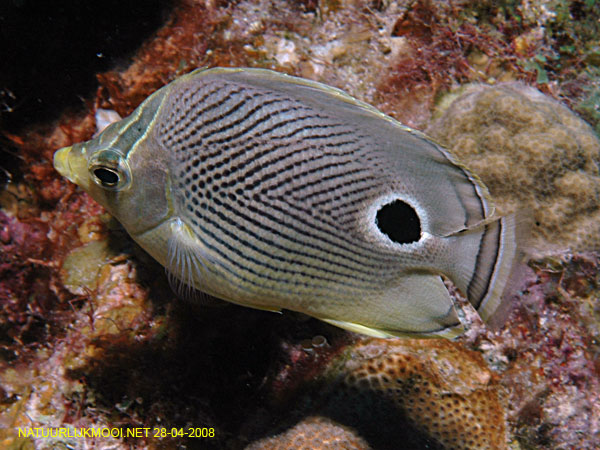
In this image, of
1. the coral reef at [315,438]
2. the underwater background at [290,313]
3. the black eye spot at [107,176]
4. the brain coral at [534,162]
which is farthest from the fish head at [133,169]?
the brain coral at [534,162]

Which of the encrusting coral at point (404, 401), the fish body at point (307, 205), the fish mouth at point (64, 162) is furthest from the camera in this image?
the encrusting coral at point (404, 401)

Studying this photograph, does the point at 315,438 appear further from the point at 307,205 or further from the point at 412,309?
the point at 307,205

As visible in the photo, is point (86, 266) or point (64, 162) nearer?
point (64, 162)

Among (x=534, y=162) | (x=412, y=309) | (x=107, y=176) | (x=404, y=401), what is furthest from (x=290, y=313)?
(x=534, y=162)

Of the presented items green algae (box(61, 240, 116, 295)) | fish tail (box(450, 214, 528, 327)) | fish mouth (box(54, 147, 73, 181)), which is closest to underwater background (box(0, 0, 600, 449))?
green algae (box(61, 240, 116, 295))

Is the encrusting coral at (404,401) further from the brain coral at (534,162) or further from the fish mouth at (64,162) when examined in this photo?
the fish mouth at (64,162)
